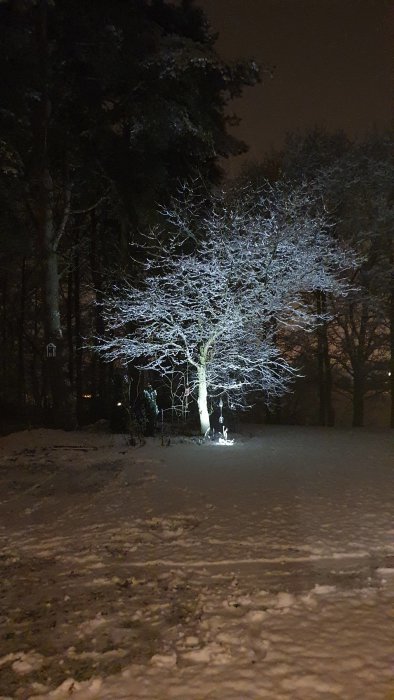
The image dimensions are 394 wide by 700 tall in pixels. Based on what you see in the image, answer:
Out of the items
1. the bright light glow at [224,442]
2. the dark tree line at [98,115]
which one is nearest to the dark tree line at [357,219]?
the dark tree line at [98,115]

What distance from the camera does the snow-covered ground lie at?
3.24 metres

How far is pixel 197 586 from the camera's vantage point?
4641 millimetres

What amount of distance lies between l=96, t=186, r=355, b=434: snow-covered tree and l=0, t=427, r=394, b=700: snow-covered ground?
662 cm

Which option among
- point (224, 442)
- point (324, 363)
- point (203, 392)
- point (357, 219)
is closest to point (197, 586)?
point (224, 442)

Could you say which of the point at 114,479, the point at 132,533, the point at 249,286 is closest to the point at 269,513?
the point at 132,533

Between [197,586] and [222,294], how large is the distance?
11672 mm

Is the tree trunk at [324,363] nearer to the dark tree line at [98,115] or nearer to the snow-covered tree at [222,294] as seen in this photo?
the snow-covered tree at [222,294]

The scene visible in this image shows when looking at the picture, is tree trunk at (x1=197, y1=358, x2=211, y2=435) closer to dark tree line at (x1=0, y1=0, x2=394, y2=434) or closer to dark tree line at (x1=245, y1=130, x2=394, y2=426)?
dark tree line at (x1=0, y1=0, x2=394, y2=434)

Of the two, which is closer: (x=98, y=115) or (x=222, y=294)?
(x=222, y=294)

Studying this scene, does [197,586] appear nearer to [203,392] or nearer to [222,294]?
[203,392]

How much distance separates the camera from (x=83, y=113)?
17.4 metres

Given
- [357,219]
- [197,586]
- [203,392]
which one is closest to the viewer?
[197,586]

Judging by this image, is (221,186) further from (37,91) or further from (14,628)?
(14,628)

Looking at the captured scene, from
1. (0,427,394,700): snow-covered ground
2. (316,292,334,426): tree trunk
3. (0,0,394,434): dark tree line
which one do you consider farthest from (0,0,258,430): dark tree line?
(0,427,394,700): snow-covered ground
